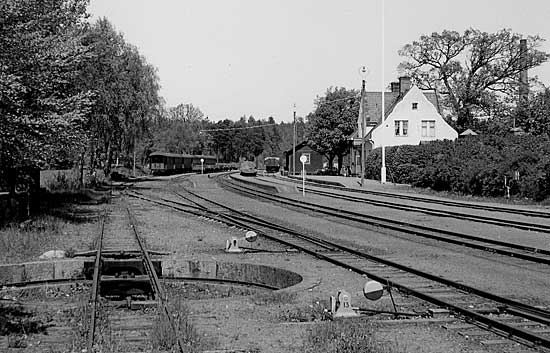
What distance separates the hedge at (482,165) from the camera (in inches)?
1358

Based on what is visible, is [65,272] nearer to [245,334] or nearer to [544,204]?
[245,334]

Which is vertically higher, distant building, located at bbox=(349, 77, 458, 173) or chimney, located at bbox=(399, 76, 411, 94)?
chimney, located at bbox=(399, 76, 411, 94)

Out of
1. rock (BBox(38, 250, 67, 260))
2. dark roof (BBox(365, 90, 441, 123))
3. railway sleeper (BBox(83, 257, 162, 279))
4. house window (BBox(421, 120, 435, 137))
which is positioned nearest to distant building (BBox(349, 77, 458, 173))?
house window (BBox(421, 120, 435, 137))

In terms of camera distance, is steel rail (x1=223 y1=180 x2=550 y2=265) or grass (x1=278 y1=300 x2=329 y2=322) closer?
grass (x1=278 y1=300 x2=329 y2=322)

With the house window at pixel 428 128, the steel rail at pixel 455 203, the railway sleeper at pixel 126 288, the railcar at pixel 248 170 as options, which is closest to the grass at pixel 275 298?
the railway sleeper at pixel 126 288

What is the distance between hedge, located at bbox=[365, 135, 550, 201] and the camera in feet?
113

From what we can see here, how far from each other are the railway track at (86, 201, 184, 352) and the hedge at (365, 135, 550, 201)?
21630 millimetres

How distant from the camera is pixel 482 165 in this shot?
1524 inches

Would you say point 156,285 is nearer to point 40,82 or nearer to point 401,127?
point 40,82

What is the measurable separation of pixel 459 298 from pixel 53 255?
879 cm

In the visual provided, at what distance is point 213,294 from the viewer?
13.0 m

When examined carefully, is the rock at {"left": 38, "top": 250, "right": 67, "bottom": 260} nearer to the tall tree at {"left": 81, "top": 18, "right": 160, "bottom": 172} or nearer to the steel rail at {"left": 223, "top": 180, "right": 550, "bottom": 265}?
the steel rail at {"left": 223, "top": 180, "right": 550, "bottom": 265}

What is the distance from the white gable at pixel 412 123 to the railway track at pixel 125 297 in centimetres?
4938

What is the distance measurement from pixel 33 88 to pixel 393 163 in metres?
39.1
